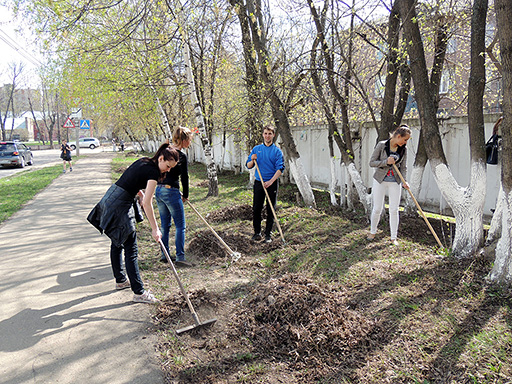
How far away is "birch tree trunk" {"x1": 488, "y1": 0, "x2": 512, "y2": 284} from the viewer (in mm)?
3520

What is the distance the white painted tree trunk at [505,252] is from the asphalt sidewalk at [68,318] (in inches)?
130

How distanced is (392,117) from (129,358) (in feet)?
18.2

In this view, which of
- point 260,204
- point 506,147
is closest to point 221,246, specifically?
point 260,204

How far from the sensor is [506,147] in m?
3.64

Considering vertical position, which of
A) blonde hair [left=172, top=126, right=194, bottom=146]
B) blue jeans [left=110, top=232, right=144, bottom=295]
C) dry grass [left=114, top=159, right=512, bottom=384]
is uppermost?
blonde hair [left=172, top=126, right=194, bottom=146]

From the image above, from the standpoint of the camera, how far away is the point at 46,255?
5.41 meters

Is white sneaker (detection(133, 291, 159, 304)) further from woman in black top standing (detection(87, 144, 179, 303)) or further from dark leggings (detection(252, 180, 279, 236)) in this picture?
dark leggings (detection(252, 180, 279, 236))

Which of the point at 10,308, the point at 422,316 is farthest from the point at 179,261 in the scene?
the point at 422,316

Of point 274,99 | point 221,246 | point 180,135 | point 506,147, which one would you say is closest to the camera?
point 506,147

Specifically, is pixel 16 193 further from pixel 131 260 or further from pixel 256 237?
pixel 131 260

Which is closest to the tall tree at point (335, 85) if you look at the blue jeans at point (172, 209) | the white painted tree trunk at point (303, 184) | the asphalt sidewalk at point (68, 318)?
the white painted tree trunk at point (303, 184)

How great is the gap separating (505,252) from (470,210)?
0.93m

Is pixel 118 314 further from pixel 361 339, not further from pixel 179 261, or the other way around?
pixel 361 339

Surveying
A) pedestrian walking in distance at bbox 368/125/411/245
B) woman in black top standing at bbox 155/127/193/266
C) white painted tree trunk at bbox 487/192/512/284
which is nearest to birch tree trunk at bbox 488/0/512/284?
white painted tree trunk at bbox 487/192/512/284
